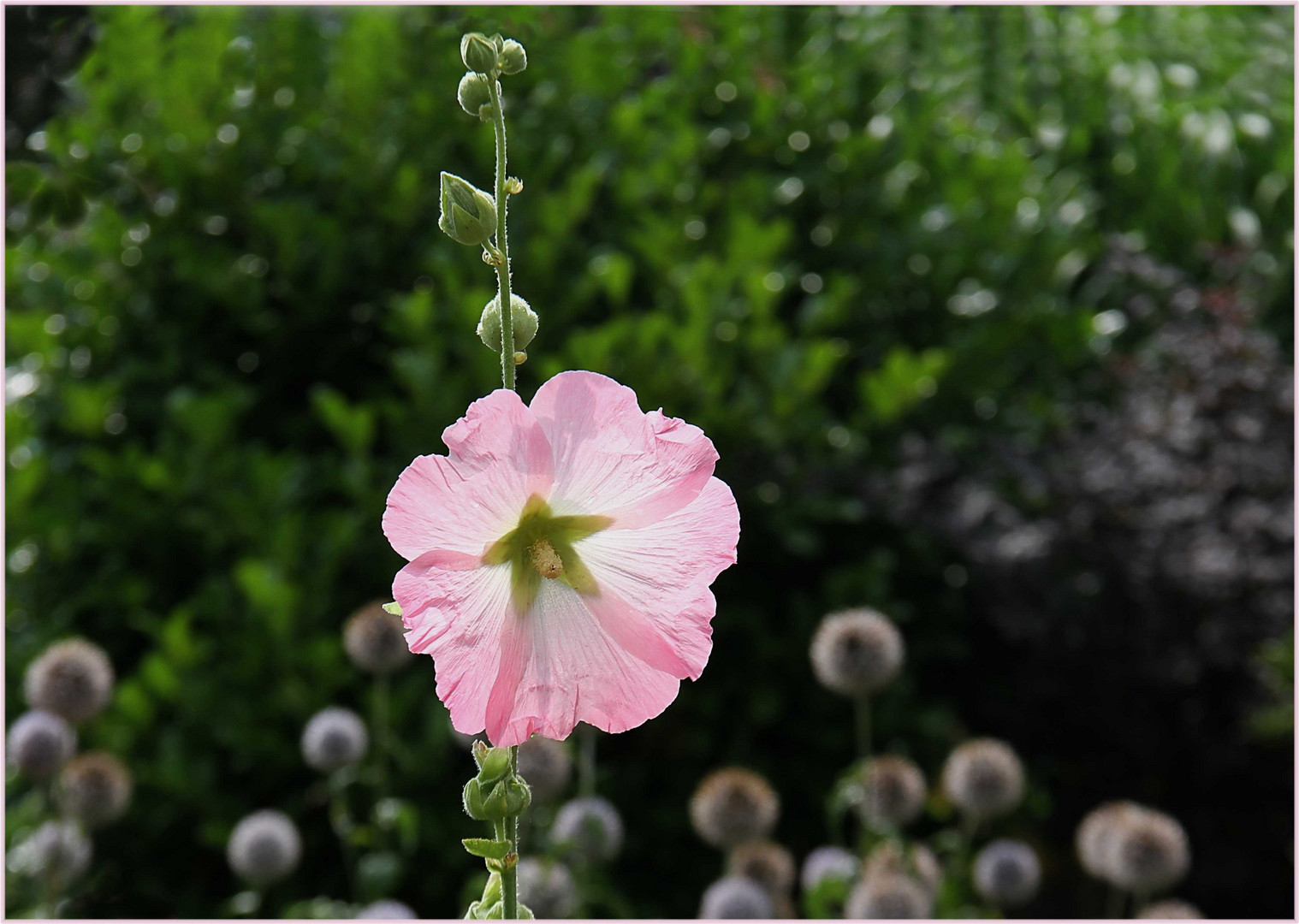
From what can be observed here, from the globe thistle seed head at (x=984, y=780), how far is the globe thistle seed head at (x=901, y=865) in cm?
13

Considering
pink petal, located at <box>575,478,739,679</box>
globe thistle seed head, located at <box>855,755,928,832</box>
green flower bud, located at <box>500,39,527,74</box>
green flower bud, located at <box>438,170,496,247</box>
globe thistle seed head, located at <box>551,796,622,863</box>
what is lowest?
globe thistle seed head, located at <box>551,796,622,863</box>

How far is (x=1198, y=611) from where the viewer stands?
8.06 feet

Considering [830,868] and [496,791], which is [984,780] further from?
[496,791]

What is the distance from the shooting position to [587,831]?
1603mm

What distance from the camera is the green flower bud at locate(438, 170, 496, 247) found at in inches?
18.8

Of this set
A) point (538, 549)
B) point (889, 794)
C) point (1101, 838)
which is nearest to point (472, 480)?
point (538, 549)

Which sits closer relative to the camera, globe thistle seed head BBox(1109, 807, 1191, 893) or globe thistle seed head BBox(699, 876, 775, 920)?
globe thistle seed head BBox(699, 876, 775, 920)


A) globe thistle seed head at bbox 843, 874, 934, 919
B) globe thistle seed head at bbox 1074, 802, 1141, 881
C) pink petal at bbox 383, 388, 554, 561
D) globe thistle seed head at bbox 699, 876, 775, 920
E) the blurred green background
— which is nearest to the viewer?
pink petal at bbox 383, 388, 554, 561

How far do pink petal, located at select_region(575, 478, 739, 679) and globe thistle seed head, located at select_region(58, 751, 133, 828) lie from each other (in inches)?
57.6

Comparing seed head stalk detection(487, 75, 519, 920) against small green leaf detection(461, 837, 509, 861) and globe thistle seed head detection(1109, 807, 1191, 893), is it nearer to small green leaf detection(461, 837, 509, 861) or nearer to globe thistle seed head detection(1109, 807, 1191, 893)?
small green leaf detection(461, 837, 509, 861)

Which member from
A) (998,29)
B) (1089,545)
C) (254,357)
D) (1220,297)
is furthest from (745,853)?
(998,29)

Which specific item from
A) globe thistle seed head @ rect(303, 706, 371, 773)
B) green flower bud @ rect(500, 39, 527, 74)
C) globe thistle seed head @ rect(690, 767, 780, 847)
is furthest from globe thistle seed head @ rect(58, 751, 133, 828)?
green flower bud @ rect(500, 39, 527, 74)

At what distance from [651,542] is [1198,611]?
2.29m

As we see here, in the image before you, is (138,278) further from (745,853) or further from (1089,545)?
(1089,545)
